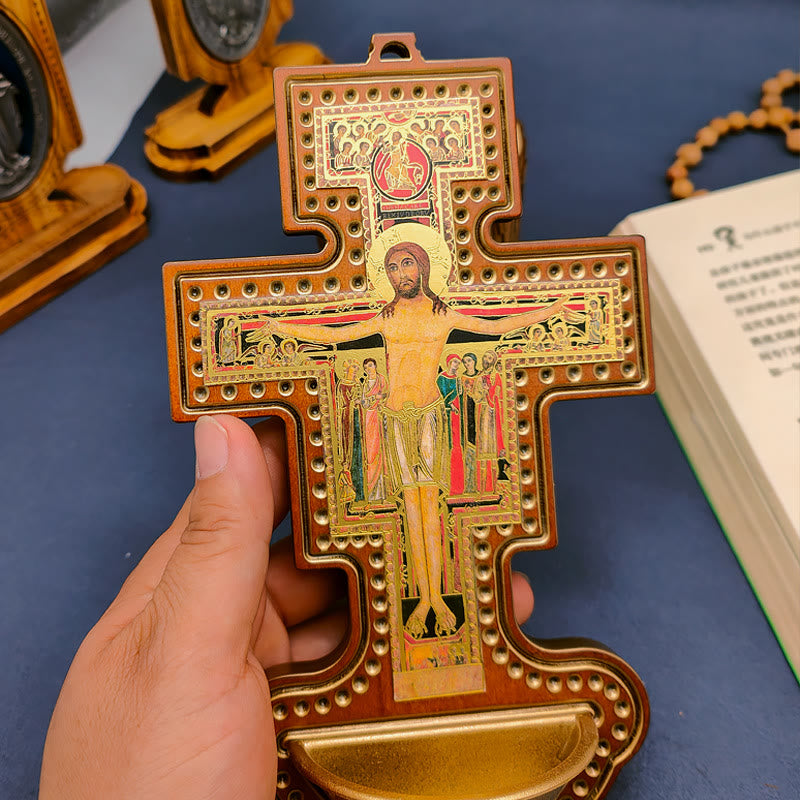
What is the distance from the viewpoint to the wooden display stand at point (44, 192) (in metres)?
1.01

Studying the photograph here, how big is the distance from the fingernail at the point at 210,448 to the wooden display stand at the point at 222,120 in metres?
0.68

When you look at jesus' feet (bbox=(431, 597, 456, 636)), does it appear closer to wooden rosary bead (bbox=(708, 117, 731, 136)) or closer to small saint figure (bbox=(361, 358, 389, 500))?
small saint figure (bbox=(361, 358, 389, 500))

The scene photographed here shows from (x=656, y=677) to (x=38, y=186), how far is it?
3.43 ft

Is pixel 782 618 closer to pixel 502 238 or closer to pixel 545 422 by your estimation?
pixel 545 422

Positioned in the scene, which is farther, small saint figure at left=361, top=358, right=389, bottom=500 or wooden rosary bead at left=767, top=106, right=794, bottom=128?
wooden rosary bead at left=767, top=106, right=794, bottom=128

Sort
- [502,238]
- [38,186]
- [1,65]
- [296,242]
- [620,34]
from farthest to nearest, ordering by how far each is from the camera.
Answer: [620,34] → [296,242] → [38,186] → [1,65] → [502,238]

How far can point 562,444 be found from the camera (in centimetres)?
111

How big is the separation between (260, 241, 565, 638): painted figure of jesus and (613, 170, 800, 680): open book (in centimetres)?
42

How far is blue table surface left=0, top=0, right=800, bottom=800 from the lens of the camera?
0.93 meters

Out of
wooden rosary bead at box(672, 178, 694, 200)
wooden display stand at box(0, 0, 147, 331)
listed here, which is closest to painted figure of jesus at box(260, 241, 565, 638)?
wooden display stand at box(0, 0, 147, 331)

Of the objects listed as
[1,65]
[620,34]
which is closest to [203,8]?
[1,65]

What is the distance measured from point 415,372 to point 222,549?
25cm

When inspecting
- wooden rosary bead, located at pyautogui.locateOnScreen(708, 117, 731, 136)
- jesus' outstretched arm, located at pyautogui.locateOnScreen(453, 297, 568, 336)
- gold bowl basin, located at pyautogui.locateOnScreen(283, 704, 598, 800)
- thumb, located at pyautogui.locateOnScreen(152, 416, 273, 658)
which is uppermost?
wooden rosary bead, located at pyautogui.locateOnScreen(708, 117, 731, 136)

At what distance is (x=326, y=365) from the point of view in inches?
30.1
